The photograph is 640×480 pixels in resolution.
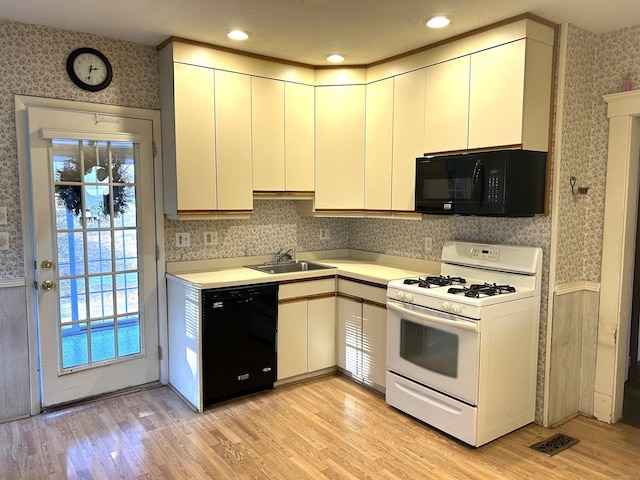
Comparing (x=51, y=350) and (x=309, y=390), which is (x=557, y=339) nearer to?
(x=309, y=390)

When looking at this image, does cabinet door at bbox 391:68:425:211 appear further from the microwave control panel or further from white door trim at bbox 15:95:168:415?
white door trim at bbox 15:95:168:415

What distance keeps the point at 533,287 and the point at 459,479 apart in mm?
1226

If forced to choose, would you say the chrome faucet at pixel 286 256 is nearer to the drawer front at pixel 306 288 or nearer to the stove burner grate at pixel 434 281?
the drawer front at pixel 306 288

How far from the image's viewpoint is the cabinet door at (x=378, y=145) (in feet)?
12.1

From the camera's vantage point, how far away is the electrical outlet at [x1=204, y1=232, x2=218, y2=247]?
378 centimetres

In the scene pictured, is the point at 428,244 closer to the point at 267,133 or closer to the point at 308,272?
the point at 308,272

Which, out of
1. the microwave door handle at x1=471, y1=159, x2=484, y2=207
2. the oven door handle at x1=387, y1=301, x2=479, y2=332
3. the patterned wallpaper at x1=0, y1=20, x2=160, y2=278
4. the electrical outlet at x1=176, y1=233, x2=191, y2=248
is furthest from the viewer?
the electrical outlet at x1=176, y1=233, x2=191, y2=248

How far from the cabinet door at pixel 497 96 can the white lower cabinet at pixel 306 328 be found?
1.60 metres

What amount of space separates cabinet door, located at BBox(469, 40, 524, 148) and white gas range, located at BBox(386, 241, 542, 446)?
2.41ft

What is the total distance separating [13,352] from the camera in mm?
3090

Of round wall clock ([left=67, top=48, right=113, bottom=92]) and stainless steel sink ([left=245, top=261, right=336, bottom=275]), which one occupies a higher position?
round wall clock ([left=67, top=48, right=113, bottom=92])

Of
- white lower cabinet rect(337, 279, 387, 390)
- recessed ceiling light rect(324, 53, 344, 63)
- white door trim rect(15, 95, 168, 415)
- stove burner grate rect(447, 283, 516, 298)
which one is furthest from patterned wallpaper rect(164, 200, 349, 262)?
stove burner grate rect(447, 283, 516, 298)

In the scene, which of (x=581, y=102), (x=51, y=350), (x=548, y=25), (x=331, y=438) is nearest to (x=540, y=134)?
(x=581, y=102)

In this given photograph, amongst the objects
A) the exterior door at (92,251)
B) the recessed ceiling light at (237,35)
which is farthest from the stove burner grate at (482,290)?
the exterior door at (92,251)
